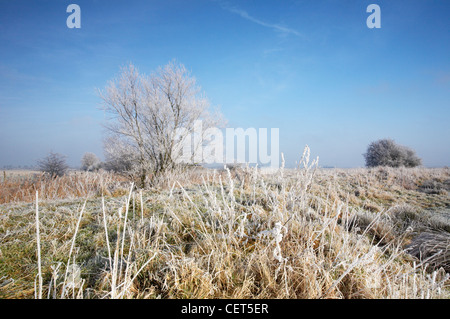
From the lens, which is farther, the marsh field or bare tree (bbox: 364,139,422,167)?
bare tree (bbox: 364,139,422,167)

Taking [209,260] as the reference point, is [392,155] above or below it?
above

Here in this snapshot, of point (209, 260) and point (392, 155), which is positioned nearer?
point (209, 260)

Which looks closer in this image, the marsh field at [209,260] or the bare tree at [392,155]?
the marsh field at [209,260]

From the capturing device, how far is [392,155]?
23.3 metres

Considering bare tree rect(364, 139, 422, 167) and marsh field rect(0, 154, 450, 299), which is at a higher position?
bare tree rect(364, 139, 422, 167)

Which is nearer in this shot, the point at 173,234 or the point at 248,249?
the point at 248,249

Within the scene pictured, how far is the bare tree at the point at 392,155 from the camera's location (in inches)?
890

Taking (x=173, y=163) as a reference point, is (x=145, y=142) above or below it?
above

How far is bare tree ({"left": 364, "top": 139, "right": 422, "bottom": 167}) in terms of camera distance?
22609mm

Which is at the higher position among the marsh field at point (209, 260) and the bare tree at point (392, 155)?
the bare tree at point (392, 155)
